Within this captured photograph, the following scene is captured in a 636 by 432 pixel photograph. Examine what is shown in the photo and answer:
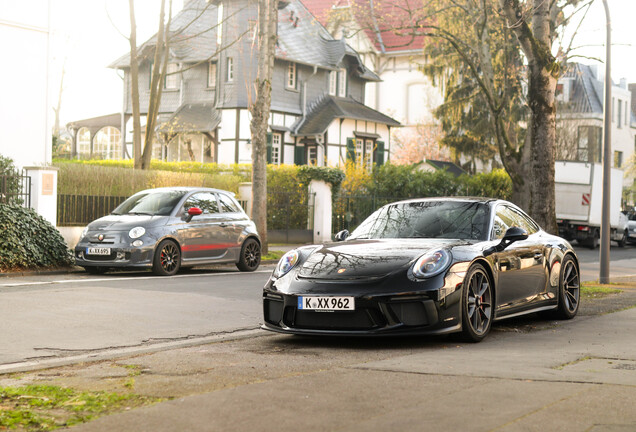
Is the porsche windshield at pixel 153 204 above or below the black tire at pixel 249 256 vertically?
above

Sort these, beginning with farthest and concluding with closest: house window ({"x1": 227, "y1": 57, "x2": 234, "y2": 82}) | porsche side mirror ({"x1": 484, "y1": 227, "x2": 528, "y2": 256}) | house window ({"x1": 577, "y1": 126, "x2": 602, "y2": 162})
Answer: house window ({"x1": 577, "y1": 126, "x2": 602, "y2": 162}) → house window ({"x1": 227, "y1": 57, "x2": 234, "y2": 82}) → porsche side mirror ({"x1": 484, "y1": 227, "x2": 528, "y2": 256})

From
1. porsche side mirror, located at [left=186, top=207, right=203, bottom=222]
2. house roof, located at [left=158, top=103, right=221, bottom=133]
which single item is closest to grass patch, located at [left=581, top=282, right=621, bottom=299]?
porsche side mirror, located at [left=186, top=207, right=203, bottom=222]

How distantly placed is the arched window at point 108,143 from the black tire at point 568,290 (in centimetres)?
4204

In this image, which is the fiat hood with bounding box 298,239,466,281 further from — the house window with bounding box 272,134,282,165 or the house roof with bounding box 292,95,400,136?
the house roof with bounding box 292,95,400,136

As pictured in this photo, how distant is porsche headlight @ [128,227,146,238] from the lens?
1675cm

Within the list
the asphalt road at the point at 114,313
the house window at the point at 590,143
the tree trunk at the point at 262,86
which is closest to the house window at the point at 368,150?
the house window at the point at 590,143

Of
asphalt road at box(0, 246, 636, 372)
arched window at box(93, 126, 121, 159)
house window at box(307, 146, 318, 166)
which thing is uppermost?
arched window at box(93, 126, 121, 159)

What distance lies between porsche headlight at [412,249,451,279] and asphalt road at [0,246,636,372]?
7.51 feet

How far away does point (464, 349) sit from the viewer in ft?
26.7

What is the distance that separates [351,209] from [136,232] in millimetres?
16677

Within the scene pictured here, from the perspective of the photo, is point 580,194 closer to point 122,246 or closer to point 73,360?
point 122,246

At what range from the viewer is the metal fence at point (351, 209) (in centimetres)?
3195

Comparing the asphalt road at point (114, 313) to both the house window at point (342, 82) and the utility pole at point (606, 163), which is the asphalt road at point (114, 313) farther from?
the house window at point (342, 82)

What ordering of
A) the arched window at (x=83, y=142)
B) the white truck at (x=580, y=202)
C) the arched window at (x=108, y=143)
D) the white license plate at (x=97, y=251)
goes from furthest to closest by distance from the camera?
the arched window at (x=83, y=142) < the arched window at (x=108, y=143) < the white truck at (x=580, y=202) < the white license plate at (x=97, y=251)
